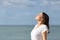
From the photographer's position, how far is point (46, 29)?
4.62 meters

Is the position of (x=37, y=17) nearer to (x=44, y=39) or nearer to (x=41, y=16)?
(x=41, y=16)

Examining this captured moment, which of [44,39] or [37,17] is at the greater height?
[37,17]

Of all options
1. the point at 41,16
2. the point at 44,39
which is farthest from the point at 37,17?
the point at 44,39

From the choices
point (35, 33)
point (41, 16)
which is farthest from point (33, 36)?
point (41, 16)

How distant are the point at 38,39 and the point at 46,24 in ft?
0.88

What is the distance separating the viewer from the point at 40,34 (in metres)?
4.66

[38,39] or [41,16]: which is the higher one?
[41,16]

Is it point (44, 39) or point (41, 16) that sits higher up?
point (41, 16)

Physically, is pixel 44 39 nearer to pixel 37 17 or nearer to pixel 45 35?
pixel 45 35

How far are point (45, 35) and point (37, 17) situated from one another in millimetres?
325

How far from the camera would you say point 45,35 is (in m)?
4.59

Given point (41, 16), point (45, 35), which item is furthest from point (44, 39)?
point (41, 16)

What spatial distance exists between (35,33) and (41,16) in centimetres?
28

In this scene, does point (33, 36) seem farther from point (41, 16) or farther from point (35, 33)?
point (41, 16)
